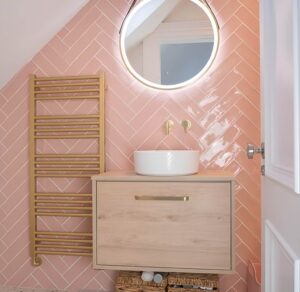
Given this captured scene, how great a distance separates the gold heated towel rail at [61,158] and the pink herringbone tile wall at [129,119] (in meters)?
0.07

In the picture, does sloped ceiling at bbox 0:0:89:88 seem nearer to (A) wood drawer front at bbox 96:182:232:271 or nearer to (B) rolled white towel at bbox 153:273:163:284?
(A) wood drawer front at bbox 96:182:232:271

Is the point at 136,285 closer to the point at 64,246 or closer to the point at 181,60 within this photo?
the point at 64,246

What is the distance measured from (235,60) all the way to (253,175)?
72 centimetres

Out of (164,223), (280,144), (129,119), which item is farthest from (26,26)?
(280,144)

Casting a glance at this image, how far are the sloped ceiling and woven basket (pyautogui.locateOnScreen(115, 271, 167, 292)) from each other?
1505 mm

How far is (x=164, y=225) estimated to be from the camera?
4.97ft

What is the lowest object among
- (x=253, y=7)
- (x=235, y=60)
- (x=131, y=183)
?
(x=131, y=183)

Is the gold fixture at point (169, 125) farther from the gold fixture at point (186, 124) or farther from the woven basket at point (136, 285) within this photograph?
the woven basket at point (136, 285)

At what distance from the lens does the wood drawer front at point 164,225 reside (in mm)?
1483

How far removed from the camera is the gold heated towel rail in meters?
1.91

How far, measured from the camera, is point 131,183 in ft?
5.07

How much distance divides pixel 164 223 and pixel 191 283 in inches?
14.9

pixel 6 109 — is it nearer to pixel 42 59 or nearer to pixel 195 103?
pixel 42 59

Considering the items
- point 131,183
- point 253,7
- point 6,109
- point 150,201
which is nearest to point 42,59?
point 6,109
